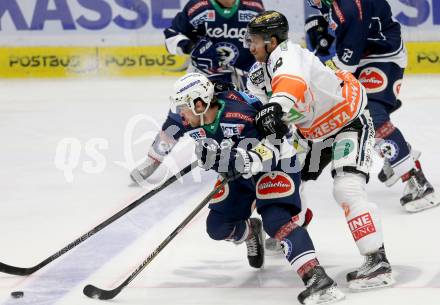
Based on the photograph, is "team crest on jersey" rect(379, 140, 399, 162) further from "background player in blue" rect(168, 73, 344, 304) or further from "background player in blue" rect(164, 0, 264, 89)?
"background player in blue" rect(168, 73, 344, 304)

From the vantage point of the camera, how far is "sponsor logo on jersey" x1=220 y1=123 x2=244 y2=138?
162 inches

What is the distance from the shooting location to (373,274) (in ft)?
13.8

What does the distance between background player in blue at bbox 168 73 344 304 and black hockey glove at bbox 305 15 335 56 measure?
5.21ft

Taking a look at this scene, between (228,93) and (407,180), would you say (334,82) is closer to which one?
(228,93)

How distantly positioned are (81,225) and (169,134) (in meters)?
A: 1.21

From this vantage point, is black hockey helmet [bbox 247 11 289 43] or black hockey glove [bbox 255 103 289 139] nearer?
black hockey glove [bbox 255 103 289 139]

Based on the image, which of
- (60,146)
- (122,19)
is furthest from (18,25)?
(60,146)

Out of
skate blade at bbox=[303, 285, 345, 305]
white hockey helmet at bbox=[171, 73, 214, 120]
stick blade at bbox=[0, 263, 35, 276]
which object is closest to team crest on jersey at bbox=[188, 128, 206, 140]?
white hockey helmet at bbox=[171, 73, 214, 120]

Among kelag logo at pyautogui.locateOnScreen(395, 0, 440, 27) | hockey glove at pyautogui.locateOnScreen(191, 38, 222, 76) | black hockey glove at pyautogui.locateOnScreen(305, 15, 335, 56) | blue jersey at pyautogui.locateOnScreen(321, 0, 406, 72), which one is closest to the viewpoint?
blue jersey at pyautogui.locateOnScreen(321, 0, 406, 72)

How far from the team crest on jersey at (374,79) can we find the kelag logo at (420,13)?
4494 millimetres

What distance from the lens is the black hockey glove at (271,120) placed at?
396 cm

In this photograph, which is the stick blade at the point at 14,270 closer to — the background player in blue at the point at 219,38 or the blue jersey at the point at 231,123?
the blue jersey at the point at 231,123

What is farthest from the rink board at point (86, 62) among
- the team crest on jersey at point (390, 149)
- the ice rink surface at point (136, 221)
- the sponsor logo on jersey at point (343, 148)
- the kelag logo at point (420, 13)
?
the sponsor logo on jersey at point (343, 148)

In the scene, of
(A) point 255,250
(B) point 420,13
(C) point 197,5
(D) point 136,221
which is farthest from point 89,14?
(A) point 255,250
